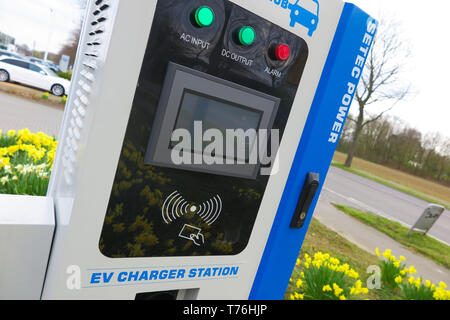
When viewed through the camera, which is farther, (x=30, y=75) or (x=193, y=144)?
(x=30, y=75)

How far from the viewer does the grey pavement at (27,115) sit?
7.00 m

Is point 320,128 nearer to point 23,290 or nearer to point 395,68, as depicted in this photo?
point 23,290

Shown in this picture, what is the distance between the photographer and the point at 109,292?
1.12m

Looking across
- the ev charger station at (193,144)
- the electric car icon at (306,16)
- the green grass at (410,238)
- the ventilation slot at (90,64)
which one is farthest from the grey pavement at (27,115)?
the green grass at (410,238)

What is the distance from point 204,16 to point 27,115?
8955 mm

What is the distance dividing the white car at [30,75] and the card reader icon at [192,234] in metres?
13.5

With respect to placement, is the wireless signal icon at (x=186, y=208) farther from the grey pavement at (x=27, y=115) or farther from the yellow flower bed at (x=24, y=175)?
the grey pavement at (x=27, y=115)

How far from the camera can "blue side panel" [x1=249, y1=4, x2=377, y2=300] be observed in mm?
1315

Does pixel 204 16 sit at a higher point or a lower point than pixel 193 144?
higher

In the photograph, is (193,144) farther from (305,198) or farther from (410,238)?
(410,238)

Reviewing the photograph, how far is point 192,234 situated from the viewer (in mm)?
1208

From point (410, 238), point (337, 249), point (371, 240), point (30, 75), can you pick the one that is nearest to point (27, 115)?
point (30, 75)
